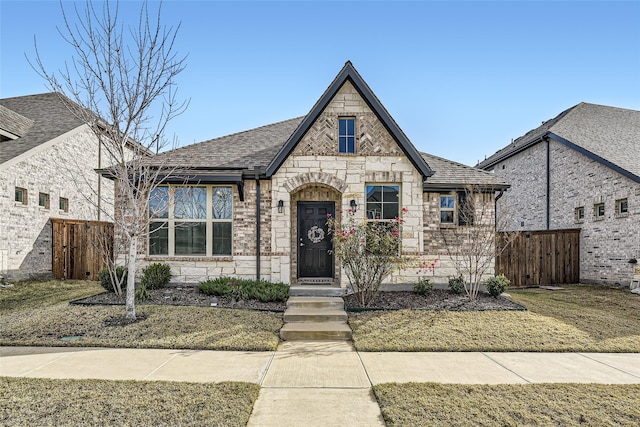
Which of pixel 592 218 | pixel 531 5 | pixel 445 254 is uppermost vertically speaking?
pixel 531 5

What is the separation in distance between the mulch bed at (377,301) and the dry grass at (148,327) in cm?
50

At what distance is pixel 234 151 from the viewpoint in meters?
11.6

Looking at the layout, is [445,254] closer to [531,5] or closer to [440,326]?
[440,326]

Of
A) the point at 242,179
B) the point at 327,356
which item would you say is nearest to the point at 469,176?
the point at 242,179

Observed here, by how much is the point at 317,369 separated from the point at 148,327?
3530 mm

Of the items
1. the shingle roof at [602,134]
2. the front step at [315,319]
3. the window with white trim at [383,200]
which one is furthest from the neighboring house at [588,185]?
the front step at [315,319]

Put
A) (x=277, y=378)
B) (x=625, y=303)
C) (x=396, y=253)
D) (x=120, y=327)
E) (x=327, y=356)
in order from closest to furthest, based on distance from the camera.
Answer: (x=277, y=378) → (x=327, y=356) → (x=120, y=327) → (x=396, y=253) → (x=625, y=303)

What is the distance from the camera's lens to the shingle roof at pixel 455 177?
1070cm

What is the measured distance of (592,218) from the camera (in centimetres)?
1388

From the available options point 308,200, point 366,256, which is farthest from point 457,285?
point 308,200

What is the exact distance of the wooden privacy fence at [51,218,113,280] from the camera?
12844 mm

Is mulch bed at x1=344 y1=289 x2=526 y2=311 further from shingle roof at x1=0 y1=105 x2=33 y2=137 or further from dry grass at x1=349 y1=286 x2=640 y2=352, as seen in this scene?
shingle roof at x1=0 y1=105 x2=33 y2=137

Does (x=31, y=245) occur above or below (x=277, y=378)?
above

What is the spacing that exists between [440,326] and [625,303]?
255 inches
